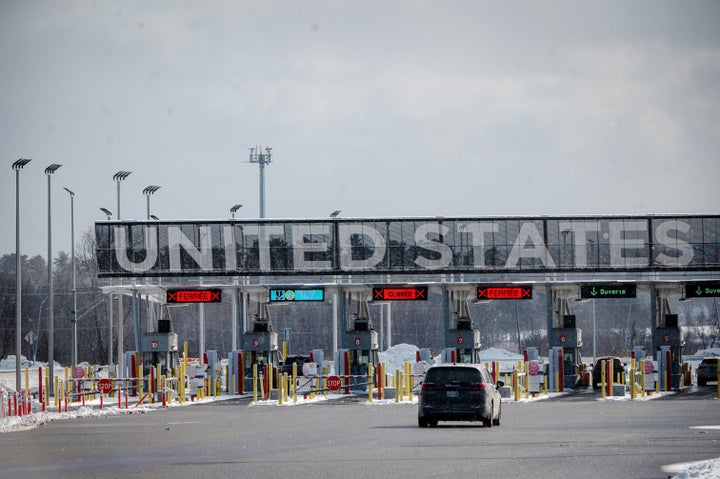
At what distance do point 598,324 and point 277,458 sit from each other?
402ft

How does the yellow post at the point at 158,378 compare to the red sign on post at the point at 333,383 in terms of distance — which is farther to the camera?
the red sign on post at the point at 333,383

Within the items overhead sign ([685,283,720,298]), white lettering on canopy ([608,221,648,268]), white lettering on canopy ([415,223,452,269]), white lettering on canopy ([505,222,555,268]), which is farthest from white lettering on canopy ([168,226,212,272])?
overhead sign ([685,283,720,298])

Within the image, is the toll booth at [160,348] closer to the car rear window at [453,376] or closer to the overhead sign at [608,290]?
the overhead sign at [608,290]

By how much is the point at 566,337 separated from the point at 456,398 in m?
26.9

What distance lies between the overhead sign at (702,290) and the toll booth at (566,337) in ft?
15.4

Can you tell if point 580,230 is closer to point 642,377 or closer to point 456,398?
point 642,377

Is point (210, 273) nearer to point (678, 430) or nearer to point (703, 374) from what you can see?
point (703, 374)

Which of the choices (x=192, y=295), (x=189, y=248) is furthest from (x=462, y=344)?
(x=189, y=248)

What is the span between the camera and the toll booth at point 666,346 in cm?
5172

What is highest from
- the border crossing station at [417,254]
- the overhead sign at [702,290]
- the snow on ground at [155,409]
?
the border crossing station at [417,254]

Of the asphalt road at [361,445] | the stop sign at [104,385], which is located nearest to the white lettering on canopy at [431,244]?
the stop sign at [104,385]

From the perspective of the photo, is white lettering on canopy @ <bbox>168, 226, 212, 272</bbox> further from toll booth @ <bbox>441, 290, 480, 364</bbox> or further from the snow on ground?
toll booth @ <bbox>441, 290, 480, 364</bbox>

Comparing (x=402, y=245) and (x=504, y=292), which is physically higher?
(x=402, y=245)

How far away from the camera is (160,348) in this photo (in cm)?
5266
